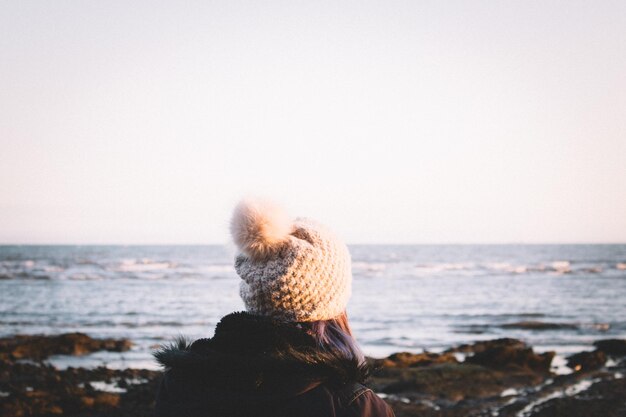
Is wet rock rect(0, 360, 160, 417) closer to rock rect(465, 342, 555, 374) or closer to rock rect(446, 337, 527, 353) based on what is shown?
rock rect(465, 342, 555, 374)

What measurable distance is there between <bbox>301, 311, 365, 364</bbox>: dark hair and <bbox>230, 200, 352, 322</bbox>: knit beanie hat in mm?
22

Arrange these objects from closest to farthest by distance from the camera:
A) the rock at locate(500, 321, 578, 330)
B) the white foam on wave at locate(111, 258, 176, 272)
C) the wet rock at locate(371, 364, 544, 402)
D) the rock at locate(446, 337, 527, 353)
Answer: the wet rock at locate(371, 364, 544, 402) → the rock at locate(446, 337, 527, 353) → the rock at locate(500, 321, 578, 330) → the white foam on wave at locate(111, 258, 176, 272)

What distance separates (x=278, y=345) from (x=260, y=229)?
36 cm

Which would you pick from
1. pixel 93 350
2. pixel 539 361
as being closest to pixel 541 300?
pixel 539 361

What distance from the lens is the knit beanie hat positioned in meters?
1.66

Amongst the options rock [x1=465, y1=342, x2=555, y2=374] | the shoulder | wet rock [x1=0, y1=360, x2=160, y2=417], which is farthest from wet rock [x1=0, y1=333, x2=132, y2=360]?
the shoulder

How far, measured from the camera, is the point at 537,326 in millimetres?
16469

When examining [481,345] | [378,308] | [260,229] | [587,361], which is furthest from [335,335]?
[378,308]

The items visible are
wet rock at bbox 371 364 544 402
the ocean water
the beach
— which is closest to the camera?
the beach

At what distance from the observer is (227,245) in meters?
1.86

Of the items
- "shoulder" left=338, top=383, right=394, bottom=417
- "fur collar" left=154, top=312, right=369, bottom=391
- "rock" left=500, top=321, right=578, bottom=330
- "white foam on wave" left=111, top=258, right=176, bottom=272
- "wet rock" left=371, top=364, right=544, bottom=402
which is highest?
"fur collar" left=154, top=312, right=369, bottom=391

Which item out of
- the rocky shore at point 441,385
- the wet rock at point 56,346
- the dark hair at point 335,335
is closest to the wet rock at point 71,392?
the rocky shore at point 441,385

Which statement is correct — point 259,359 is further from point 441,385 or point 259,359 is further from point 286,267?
point 441,385

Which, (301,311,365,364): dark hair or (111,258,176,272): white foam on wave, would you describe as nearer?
(301,311,365,364): dark hair
